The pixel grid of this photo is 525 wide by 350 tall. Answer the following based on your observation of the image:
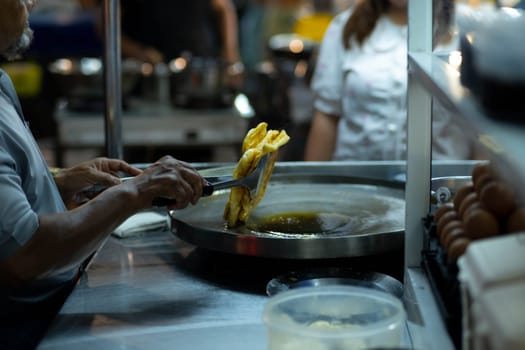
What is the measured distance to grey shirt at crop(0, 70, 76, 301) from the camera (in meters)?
1.55

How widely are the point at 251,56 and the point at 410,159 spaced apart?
21.7 ft

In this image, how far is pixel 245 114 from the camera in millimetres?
4137

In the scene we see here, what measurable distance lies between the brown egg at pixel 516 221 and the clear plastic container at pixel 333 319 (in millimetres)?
187

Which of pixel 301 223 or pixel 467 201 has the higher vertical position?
pixel 467 201

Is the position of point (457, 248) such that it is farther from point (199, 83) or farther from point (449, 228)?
point (199, 83)

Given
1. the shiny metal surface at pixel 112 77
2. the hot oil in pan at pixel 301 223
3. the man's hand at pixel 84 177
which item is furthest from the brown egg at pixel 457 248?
the shiny metal surface at pixel 112 77

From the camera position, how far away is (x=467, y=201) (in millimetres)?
1290

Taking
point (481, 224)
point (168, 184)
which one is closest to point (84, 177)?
point (168, 184)

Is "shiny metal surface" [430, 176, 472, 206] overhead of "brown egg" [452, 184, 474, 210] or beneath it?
beneath

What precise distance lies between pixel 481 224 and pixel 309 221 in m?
0.78

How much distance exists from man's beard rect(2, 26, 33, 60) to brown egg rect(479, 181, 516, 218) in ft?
3.71

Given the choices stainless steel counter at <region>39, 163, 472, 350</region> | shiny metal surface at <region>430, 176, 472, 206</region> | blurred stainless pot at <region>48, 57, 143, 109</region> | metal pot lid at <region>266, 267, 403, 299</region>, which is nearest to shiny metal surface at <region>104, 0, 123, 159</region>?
stainless steel counter at <region>39, 163, 472, 350</region>

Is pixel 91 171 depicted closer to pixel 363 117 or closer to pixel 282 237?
pixel 282 237

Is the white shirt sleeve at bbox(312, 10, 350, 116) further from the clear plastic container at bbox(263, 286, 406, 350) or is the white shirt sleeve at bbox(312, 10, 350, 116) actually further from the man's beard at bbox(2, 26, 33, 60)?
the clear plastic container at bbox(263, 286, 406, 350)
